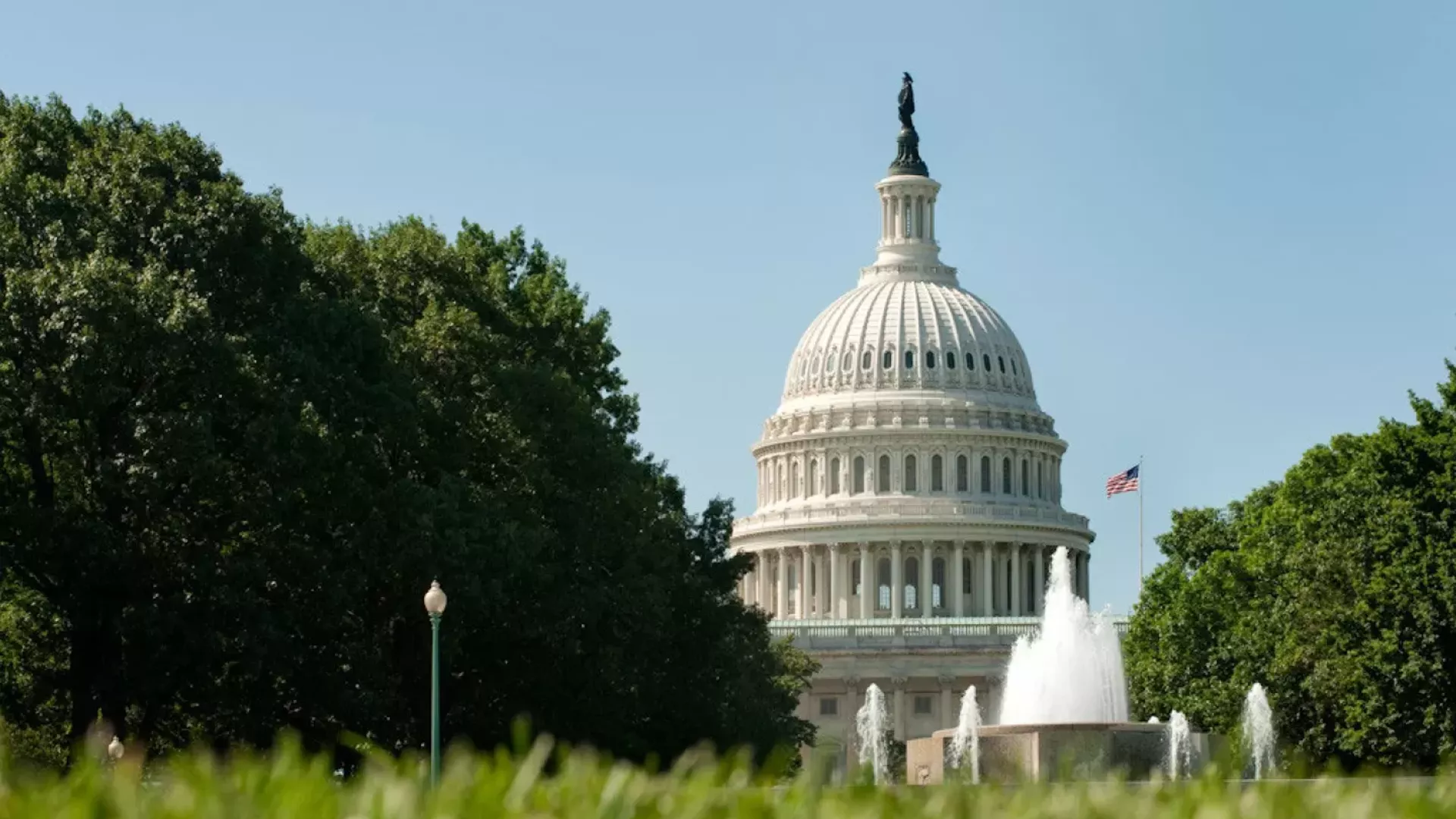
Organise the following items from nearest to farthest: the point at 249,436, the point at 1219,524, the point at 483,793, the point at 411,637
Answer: the point at 483,793 → the point at 249,436 → the point at 411,637 → the point at 1219,524

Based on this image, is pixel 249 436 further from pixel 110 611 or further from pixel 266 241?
pixel 266 241

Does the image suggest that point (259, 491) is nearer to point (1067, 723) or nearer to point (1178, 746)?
point (1067, 723)

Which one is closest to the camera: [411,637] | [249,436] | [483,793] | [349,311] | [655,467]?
[483,793]

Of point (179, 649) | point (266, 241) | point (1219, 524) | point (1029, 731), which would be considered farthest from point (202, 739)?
point (1219, 524)

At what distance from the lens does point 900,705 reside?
18025cm

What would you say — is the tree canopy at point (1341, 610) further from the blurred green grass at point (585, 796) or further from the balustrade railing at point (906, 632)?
the balustrade railing at point (906, 632)

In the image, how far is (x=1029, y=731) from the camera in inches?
1998

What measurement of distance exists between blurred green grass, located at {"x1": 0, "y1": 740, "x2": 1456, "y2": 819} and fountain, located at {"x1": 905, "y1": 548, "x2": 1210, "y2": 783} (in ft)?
101

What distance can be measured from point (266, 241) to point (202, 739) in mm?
10678

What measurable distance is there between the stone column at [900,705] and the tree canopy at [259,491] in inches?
4586

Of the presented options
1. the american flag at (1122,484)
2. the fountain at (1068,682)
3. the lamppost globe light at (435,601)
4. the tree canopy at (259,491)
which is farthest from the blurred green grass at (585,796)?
the american flag at (1122,484)

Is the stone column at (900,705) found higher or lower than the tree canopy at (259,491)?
higher

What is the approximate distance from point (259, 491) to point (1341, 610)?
34.9 metres

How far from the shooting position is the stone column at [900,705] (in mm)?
179750
